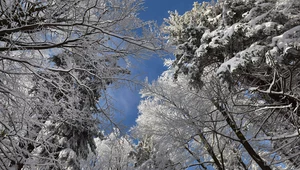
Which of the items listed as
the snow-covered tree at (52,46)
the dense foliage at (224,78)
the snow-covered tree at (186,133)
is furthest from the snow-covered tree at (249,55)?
the snow-covered tree at (52,46)

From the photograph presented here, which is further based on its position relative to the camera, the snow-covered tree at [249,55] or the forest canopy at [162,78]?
the snow-covered tree at [249,55]

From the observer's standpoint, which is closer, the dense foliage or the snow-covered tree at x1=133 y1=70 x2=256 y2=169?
the dense foliage

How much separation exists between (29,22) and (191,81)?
4.70 m

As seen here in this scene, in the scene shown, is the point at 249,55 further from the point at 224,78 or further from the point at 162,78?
the point at 162,78

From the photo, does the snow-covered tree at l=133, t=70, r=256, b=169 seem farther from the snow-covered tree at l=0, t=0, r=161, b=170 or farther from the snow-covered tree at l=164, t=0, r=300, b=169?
the snow-covered tree at l=0, t=0, r=161, b=170

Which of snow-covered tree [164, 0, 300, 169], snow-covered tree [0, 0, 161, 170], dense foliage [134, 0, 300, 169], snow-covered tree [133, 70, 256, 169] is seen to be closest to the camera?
snow-covered tree [0, 0, 161, 170]

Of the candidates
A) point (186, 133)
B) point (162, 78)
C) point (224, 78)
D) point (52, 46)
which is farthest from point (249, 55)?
point (162, 78)

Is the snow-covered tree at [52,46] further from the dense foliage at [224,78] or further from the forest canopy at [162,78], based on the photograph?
the dense foliage at [224,78]

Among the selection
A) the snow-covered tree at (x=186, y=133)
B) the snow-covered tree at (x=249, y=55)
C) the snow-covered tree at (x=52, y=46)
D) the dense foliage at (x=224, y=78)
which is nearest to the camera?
the snow-covered tree at (x=52, y=46)

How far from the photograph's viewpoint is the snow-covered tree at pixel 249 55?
3.68 meters

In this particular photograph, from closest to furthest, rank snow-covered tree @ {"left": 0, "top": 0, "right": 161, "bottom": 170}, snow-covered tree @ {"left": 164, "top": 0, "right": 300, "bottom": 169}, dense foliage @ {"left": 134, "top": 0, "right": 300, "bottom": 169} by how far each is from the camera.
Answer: snow-covered tree @ {"left": 0, "top": 0, "right": 161, "bottom": 170}
snow-covered tree @ {"left": 164, "top": 0, "right": 300, "bottom": 169}
dense foliage @ {"left": 134, "top": 0, "right": 300, "bottom": 169}

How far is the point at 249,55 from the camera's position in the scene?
4.66 m

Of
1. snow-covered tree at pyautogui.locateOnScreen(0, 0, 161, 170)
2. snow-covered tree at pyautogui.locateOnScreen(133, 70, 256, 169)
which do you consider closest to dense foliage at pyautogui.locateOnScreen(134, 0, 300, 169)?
snow-covered tree at pyautogui.locateOnScreen(133, 70, 256, 169)

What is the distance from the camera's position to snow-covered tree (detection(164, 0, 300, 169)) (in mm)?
3682
